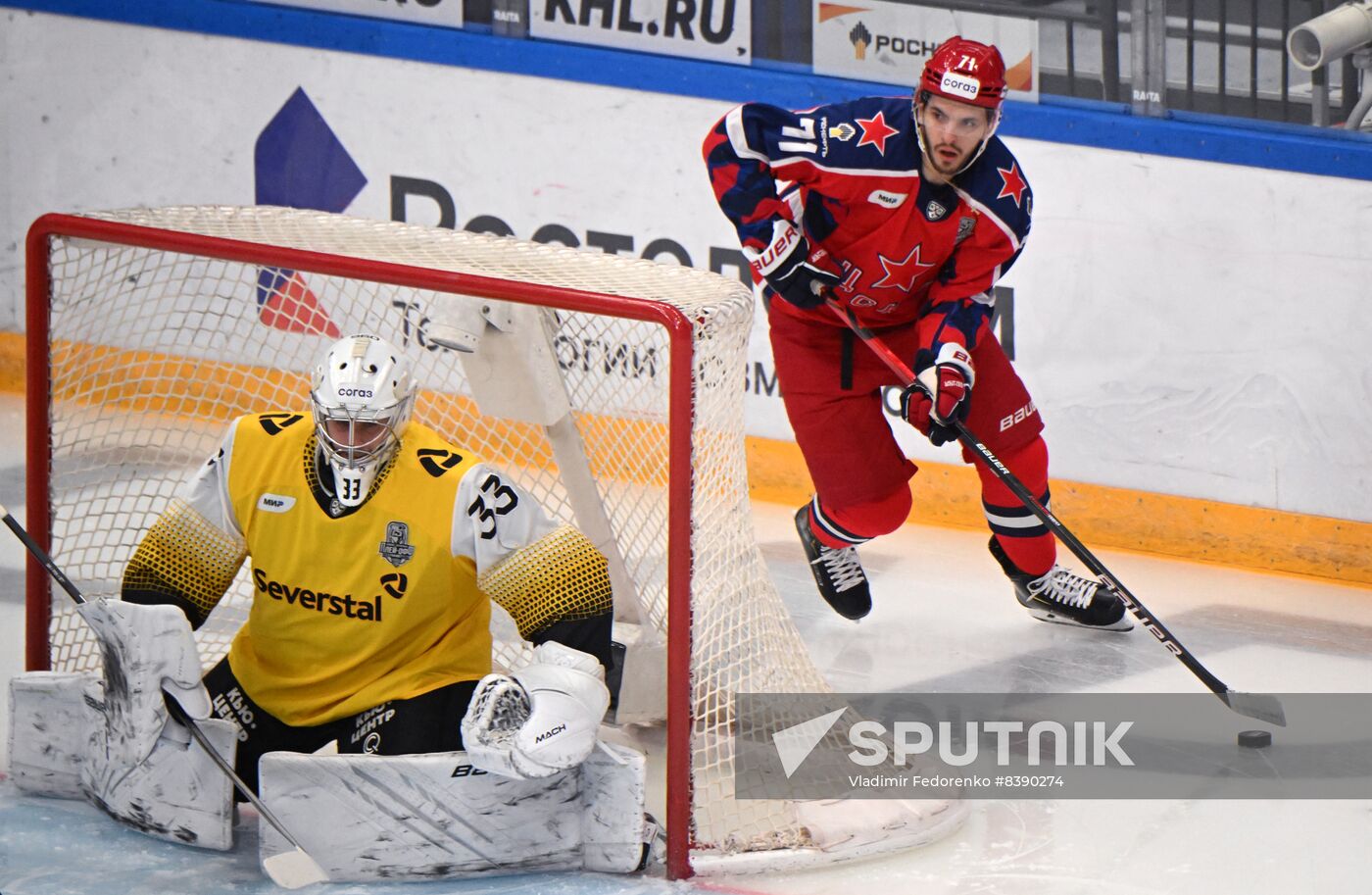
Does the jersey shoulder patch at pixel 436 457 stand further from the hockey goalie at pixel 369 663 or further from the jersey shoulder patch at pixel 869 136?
the jersey shoulder patch at pixel 869 136

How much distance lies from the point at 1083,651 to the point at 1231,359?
3.07 feet

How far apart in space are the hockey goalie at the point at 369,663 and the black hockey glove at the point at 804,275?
945 millimetres

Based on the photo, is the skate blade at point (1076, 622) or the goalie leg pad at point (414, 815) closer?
the goalie leg pad at point (414, 815)

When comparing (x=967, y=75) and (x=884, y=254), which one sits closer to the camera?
(x=967, y=75)

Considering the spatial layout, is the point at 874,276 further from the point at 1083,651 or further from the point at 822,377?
the point at 1083,651

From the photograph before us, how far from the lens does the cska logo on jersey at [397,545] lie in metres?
3.18

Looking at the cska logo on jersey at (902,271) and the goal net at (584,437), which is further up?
the cska logo on jersey at (902,271)

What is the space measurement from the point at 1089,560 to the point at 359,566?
148 centimetres

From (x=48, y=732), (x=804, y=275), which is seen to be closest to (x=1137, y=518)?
(x=804, y=275)

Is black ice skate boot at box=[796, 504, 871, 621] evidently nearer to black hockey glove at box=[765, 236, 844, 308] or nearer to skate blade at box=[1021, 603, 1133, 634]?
skate blade at box=[1021, 603, 1133, 634]

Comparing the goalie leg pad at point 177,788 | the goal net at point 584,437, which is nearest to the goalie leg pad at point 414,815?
the goalie leg pad at point 177,788

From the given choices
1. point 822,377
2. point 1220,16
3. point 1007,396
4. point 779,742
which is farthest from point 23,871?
point 1220,16

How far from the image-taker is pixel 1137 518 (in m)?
5.13

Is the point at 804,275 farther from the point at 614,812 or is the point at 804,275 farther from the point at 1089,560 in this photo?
the point at 614,812
